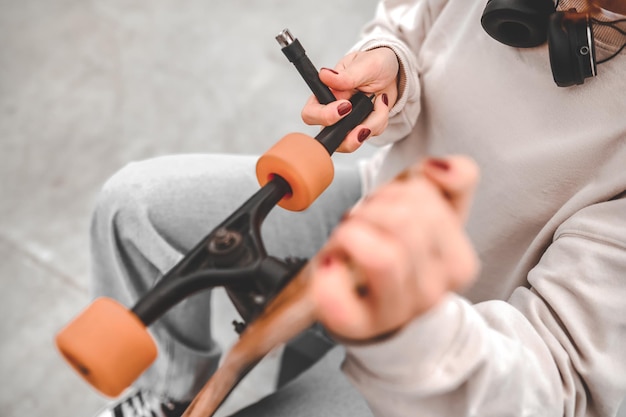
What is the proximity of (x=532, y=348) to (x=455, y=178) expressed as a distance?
0.25 meters

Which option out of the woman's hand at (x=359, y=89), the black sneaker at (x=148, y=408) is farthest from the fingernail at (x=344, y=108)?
the black sneaker at (x=148, y=408)

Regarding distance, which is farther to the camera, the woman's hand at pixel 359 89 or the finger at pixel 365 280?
the woman's hand at pixel 359 89

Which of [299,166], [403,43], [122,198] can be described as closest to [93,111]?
[122,198]

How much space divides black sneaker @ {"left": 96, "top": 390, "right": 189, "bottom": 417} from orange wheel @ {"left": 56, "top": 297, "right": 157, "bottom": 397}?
46 cm

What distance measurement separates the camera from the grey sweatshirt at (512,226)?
0.39 meters

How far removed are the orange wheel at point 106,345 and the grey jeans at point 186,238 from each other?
275 millimetres

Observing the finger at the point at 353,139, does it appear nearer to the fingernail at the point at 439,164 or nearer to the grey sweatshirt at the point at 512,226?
the grey sweatshirt at the point at 512,226

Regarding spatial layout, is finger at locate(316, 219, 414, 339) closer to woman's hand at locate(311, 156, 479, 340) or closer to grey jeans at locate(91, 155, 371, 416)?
woman's hand at locate(311, 156, 479, 340)

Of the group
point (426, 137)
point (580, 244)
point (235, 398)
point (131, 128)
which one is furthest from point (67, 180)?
point (580, 244)

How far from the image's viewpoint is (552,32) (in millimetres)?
545

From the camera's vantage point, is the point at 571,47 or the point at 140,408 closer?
the point at 571,47

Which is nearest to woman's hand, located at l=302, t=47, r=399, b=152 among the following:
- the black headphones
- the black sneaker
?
the black headphones

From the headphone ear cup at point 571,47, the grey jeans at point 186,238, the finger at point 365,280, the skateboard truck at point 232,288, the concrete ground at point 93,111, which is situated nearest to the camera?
the finger at point 365,280

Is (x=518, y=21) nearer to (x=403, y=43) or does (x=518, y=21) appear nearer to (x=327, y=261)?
(x=403, y=43)
